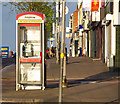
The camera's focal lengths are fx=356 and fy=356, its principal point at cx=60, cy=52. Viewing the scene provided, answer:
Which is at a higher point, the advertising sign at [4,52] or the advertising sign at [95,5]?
the advertising sign at [95,5]

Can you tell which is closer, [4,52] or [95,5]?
[95,5]

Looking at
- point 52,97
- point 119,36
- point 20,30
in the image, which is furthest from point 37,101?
point 119,36

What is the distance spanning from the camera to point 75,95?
12.1 metres

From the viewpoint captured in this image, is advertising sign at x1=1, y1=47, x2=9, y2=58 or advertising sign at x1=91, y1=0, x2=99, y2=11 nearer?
advertising sign at x1=91, y1=0, x2=99, y2=11

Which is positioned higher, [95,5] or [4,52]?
[95,5]

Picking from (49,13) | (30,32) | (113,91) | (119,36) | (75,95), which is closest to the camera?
(75,95)

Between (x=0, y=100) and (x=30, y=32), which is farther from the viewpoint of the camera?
(x=30, y=32)

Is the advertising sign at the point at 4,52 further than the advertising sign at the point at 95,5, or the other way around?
Answer: the advertising sign at the point at 4,52

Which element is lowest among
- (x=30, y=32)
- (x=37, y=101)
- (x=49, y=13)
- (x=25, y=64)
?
(x=37, y=101)

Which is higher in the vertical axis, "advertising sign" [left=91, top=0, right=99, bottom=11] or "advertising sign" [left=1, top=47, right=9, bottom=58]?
"advertising sign" [left=91, top=0, right=99, bottom=11]

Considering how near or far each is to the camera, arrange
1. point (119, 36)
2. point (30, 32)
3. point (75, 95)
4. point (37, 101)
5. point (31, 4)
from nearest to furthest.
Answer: point (37, 101)
point (75, 95)
point (30, 32)
point (119, 36)
point (31, 4)

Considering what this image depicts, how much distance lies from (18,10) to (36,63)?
105ft

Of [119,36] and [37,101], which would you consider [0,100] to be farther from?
[119,36]

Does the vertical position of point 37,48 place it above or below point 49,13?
below
